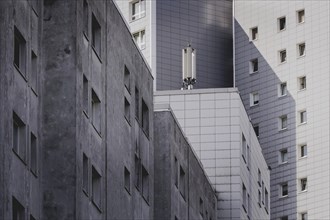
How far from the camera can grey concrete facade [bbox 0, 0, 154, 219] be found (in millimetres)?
46938

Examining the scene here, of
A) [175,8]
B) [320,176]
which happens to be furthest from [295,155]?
[175,8]

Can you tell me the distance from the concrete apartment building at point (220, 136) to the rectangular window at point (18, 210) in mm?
39283

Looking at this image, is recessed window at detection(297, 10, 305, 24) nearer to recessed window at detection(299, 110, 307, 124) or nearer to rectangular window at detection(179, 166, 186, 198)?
recessed window at detection(299, 110, 307, 124)

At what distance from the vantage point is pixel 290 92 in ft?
388

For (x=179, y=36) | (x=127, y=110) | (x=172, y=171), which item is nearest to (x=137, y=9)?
(x=179, y=36)

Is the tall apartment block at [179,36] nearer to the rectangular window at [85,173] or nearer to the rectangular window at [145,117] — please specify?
the rectangular window at [145,117]

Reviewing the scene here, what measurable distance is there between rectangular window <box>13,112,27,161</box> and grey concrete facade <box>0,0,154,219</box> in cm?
4

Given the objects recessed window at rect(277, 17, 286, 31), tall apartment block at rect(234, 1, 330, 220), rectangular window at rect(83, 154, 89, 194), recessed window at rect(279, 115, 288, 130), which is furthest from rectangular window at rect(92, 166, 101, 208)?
recessed window at rect(277, 17, 286, 31)

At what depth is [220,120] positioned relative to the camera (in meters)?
87.1

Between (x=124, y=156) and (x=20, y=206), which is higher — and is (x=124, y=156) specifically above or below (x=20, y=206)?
above

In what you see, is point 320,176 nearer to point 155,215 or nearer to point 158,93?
point 158,93

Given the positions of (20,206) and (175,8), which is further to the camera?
(175,8)

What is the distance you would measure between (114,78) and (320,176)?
57613 mm

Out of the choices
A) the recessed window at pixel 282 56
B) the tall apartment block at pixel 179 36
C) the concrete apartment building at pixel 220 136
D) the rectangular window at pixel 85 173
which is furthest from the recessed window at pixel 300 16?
the rectangular window at pixel 85 173
